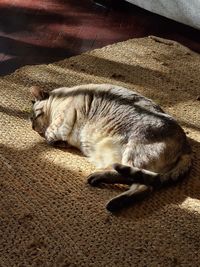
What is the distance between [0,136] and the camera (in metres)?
2.52

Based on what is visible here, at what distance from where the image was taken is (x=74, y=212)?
204 centimetres

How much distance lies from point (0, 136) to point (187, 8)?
163 centimetres

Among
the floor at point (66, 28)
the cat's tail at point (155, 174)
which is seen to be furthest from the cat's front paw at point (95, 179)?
the floor at point (66, 28)

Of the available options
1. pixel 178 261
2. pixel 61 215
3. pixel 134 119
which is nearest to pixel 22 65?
pixel 134 119

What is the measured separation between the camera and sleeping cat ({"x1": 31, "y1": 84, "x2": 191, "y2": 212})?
6.86ft

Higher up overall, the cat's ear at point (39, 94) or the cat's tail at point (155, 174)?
the cat's tail at point (155, 174)

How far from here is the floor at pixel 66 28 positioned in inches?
139

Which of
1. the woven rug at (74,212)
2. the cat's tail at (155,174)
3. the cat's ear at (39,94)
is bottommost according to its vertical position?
the woven rug at (74,212)

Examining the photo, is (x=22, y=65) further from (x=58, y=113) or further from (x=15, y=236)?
(x=15, y=236)

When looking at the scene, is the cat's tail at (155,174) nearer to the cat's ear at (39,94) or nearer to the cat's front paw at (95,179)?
the cat's front paw at (95,179)

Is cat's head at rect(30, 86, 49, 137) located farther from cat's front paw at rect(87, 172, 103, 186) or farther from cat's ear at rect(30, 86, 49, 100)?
cat's front paw at rect(87, 172, 103, 186)

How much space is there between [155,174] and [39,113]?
80 cm

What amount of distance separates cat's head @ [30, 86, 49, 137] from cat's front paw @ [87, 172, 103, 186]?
50cm

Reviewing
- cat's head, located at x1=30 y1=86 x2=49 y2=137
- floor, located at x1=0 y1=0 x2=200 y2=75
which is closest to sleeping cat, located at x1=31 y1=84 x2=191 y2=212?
Answer: cat's head, located at x1=30 y1=86 x2=49 y2=137
